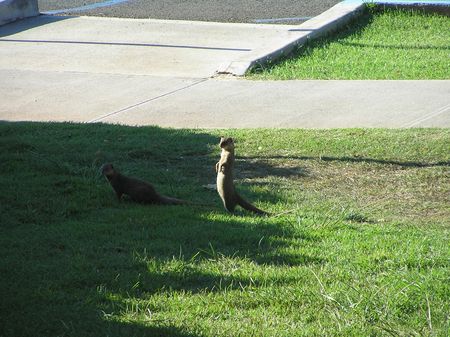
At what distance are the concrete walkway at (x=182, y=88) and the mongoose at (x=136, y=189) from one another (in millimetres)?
3024

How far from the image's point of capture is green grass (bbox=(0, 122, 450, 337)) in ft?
14.6

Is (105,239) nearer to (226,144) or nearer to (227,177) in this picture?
(227,177)

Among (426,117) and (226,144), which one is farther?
(426,117)

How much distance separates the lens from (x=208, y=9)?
1777cm

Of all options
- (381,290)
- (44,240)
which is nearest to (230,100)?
(44,240)

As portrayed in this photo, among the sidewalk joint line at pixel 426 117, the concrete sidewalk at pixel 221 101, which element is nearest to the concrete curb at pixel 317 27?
the concrete sidewalk at pixel 221 101

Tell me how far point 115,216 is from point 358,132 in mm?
3556

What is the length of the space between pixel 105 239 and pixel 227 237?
832 millimetres

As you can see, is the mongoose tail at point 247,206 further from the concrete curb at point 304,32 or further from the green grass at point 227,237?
the concrete curb at point 304,32

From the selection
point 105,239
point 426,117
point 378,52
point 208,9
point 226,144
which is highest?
point 208,9

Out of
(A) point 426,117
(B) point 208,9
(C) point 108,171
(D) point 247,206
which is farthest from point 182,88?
(B) point 208,9

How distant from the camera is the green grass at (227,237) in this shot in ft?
14.6

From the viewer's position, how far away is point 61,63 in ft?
42.3

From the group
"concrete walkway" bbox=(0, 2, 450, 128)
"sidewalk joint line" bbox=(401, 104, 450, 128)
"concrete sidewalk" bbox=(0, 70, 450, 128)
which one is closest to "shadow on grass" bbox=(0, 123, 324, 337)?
"concrete sidewalk" bbox=(0, 70, 450, 128)
